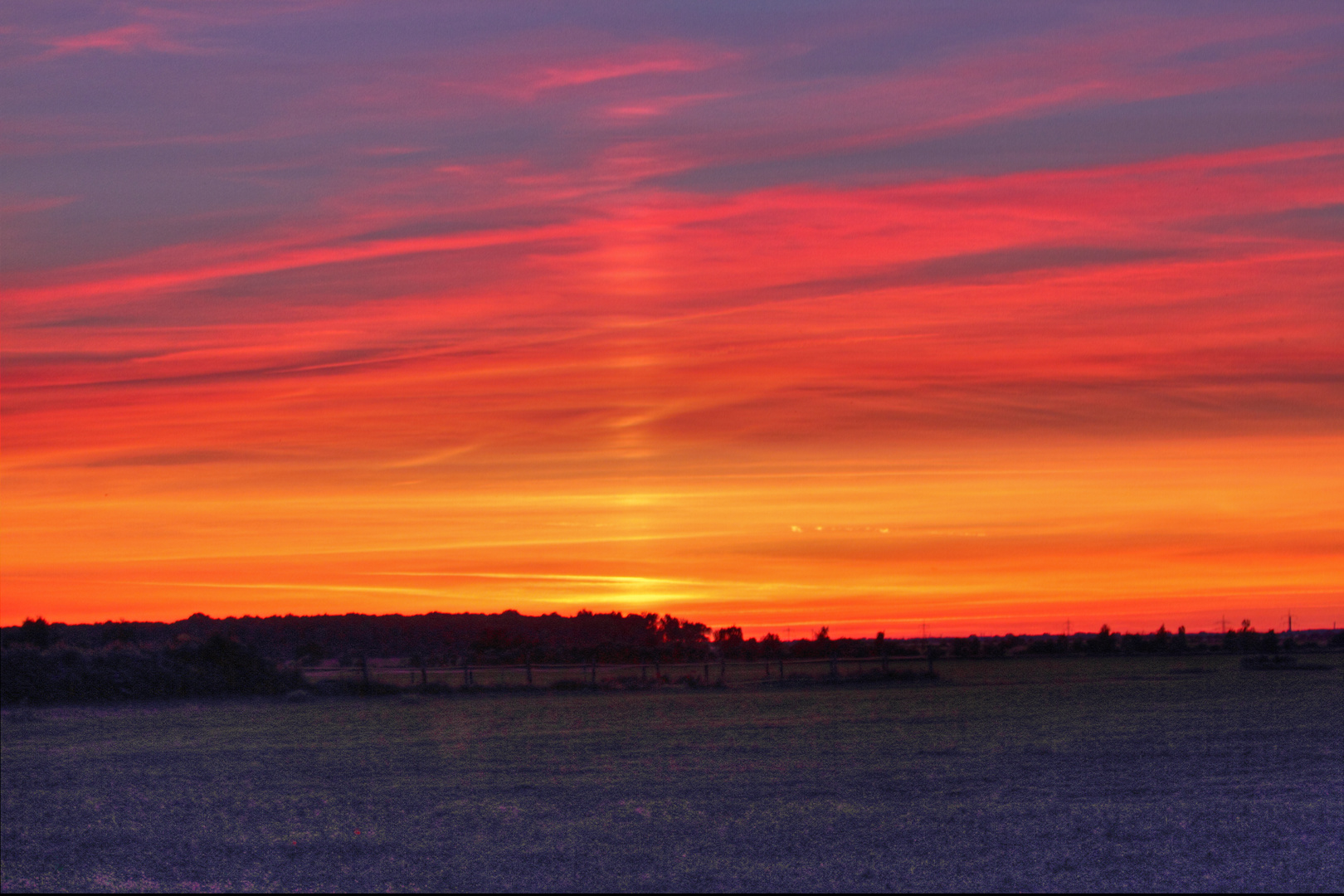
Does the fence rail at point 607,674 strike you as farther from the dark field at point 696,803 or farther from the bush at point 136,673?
the dark field at point 696,803

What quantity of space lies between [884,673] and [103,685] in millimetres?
27419

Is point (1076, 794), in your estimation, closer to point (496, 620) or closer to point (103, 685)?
point (103, 685)

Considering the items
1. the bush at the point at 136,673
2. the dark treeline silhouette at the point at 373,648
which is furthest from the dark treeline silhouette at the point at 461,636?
the bush at the point at 136,673

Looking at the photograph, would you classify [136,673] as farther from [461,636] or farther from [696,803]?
[461,636]

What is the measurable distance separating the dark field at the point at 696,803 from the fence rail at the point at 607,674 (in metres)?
21.1

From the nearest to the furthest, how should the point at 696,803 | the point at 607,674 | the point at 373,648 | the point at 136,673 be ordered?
the point at 696,803 → the point at 136,673 → the point at 607,674 → the point at 373,648

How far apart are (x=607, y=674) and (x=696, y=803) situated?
5091cm

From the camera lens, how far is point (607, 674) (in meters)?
65.4

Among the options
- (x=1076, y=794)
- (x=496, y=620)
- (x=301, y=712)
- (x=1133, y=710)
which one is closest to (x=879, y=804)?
(x=1076, y=794)

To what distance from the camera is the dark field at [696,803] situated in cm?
1114

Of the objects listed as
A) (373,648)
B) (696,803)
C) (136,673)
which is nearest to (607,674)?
(136,673)

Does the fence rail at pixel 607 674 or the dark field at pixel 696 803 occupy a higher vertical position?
the fence rail at pixel 607 674

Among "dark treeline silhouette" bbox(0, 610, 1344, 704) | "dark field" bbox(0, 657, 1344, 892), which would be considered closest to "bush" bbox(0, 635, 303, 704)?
"dark treeline silhouette" bbox(0, 610, 1344, 704)

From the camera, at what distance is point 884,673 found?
2040 inches
